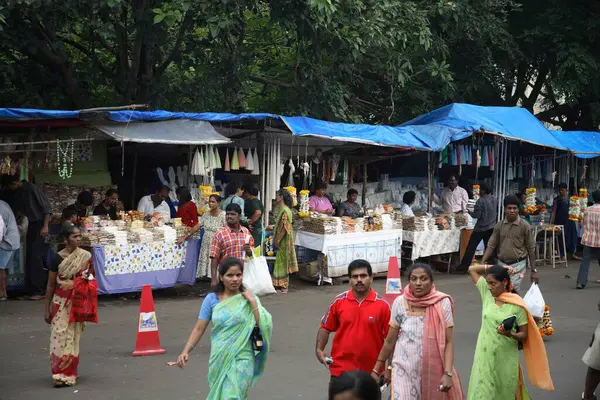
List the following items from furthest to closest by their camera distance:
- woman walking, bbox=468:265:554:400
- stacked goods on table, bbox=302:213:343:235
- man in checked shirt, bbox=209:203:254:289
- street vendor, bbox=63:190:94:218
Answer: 1. stacked goods on table, bbox=302:213:343:235
2. street vendor, bbox=63:190:94:218
3. man in checked shirt, bbox=209:203:254:289
4. woman walking, bbox=468:265:554:400

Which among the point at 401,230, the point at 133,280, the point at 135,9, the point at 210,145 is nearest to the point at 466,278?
the point at 401,230

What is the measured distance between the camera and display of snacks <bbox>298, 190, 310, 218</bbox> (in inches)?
580

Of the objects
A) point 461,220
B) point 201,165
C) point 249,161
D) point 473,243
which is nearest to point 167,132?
point 201,165

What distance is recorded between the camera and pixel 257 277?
11422 mm

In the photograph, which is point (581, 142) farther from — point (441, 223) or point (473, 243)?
point (441, 223)

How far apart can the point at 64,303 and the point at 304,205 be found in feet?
24.2

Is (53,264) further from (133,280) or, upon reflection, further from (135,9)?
(135,9)

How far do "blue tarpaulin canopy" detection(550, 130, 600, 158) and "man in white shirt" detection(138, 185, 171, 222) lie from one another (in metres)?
9.18

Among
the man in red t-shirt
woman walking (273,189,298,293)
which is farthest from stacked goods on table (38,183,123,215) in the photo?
the man in red t-shirt

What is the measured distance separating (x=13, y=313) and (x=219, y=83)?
7.05 m

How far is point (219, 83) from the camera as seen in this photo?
17.0 metres

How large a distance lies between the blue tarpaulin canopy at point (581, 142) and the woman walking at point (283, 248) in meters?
8.03

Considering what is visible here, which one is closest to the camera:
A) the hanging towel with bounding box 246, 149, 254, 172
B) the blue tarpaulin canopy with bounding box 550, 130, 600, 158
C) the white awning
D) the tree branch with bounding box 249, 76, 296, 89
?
the white awning

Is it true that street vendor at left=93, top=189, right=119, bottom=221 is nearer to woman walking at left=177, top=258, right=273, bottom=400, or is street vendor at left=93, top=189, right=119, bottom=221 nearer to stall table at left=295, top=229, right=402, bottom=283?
stall table at left=295, top=229, right=402, bottom=283
